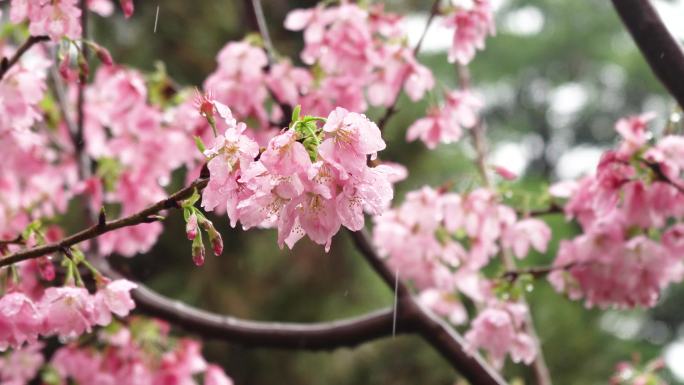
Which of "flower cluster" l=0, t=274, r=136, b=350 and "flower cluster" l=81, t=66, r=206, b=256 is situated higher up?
"flower cluster" l=0, t=274, r=136, b=350

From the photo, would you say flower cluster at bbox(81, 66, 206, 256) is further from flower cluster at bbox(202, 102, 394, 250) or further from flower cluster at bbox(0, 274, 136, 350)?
flower cluster at bbox(202, 102, 394, 250)

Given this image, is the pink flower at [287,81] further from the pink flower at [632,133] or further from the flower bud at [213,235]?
the flower bud at [213,235]

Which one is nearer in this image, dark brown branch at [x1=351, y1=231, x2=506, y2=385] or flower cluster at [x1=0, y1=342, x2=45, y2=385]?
dark brown branch at [x1=351, y1=231, x2=506, y2=385]

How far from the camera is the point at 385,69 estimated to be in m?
1.75

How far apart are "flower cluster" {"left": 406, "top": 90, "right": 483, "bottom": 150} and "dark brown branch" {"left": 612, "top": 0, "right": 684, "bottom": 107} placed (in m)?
0.58

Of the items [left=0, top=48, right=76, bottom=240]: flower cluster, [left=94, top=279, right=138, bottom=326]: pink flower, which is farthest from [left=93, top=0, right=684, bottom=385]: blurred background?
[left=94, top=279, right=138, bottom=326]: pink flower

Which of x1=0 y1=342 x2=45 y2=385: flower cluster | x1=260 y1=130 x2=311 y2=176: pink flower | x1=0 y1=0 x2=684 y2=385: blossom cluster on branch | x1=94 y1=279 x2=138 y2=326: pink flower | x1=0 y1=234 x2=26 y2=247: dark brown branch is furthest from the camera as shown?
x1=0 y1=342 x2=45 y2=385: flower cluster

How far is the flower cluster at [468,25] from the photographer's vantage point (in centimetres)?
161

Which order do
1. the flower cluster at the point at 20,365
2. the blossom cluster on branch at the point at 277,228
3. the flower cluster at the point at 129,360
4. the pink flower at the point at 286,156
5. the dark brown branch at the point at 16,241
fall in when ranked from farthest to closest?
1. the flower cluster at the point at 20,365
2. the flower cluster at the point at 129,360
3. the blossom cluster on branch at the point at 277,228
4. the dark brown branch at the point at 16,241
5. the pink flower at the point at 286,156

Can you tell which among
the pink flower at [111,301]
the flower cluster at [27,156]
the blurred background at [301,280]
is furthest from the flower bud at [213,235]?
the blurred background at [301,280]

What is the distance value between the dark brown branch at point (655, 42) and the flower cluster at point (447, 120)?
0.58 metres

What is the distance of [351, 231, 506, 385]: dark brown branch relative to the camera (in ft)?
4.70

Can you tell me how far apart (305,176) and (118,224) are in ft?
0.65

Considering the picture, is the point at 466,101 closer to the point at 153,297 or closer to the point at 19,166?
the point at 153,297
